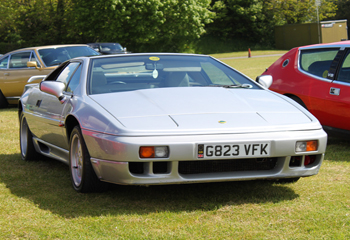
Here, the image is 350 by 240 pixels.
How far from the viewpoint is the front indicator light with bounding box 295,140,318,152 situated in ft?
12.4

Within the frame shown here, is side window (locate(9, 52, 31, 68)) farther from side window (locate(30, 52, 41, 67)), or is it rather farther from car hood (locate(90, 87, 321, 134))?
car hood (locate(90, 87, 321, 134))

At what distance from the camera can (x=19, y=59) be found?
1236 cm

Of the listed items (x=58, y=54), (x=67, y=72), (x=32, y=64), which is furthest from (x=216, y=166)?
(x=58, y=54)

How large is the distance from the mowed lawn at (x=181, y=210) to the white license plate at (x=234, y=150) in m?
0.43

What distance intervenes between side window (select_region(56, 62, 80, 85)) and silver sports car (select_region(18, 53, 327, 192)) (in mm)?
172

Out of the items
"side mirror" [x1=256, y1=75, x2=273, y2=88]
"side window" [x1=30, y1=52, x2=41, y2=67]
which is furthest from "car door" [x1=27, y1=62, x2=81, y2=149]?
"side window" [x1=30, y1=52, x2=41, y2=67]

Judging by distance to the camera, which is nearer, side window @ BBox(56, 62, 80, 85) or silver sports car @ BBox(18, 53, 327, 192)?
silver sports car @ BBox(18, 53, 327, 192)

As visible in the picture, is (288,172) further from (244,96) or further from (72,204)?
(72,204)

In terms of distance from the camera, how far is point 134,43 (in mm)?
41875

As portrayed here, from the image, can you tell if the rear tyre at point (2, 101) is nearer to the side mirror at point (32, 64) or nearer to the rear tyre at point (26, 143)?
the side mirror at point (32, 64)

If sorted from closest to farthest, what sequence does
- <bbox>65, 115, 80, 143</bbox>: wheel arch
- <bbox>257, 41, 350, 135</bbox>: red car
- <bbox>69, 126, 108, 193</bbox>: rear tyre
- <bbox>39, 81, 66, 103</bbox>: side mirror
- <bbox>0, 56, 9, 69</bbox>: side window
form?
<bbox>69, 126, 108, 193</bbox>: rear tyre < <bbox>65, 115, 80, 143</bbox>: wheel arch < <bbox>39, 81, 66, 103</bbox>: side mirror < <bbox>257, 41, 350, 135</bbox>: red car < <bbox>0, 56, 9, 69</bbox>: side window

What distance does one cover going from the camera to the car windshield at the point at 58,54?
38.9 ft

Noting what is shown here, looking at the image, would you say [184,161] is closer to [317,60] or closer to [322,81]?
[322,81]

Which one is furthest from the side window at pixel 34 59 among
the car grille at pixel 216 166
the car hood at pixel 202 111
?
the car grille at pixel 216 166
